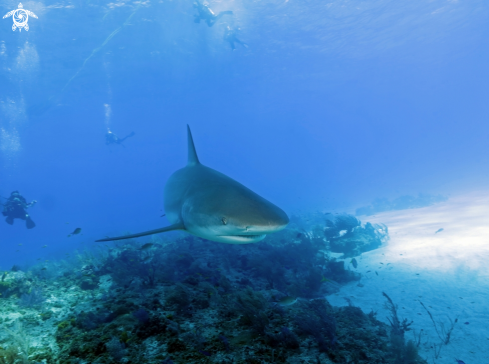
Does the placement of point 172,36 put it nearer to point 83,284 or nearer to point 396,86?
point 83,284

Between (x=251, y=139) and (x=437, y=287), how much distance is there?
145 m

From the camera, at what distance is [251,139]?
148375 millimetres

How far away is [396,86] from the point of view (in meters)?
88.6

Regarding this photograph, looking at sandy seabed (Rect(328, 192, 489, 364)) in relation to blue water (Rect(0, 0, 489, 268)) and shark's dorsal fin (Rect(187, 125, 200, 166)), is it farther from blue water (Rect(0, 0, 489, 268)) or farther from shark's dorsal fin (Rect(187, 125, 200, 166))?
blue water (Rect(0, 0, 489, 268))

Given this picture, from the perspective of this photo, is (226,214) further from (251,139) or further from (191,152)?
(251,139)

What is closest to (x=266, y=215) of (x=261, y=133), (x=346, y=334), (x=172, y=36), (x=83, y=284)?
(x=346, y=334)

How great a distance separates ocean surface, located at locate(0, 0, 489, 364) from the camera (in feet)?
10.7

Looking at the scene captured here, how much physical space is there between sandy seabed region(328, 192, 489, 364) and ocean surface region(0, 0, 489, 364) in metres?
0.05

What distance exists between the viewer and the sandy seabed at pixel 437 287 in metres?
4.13
